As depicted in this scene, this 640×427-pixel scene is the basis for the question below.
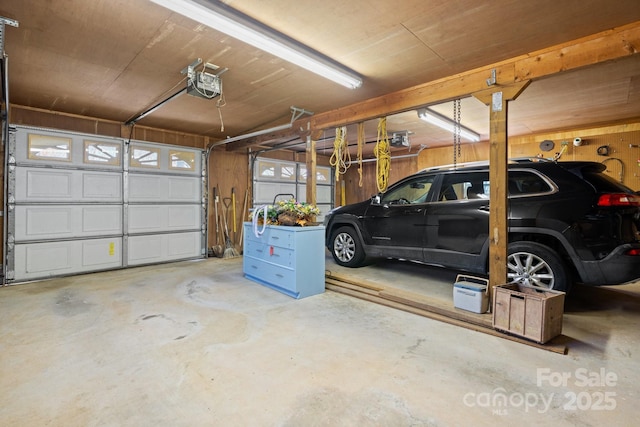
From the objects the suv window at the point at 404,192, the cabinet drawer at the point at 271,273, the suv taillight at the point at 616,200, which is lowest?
the cabinet drawer at the point at 271,273

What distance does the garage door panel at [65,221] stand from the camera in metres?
4.46

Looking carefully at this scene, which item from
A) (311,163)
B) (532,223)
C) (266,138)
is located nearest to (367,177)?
(266,138)

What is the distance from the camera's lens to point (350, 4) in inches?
84.7

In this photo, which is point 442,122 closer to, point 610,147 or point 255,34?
point 610,147

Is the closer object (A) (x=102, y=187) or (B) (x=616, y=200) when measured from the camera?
(B) (x=616, y=200)

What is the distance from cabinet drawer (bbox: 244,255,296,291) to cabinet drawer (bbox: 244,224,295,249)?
287 millimetres

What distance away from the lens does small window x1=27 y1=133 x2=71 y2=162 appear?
4.50 metres

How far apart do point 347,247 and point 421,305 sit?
1976mm

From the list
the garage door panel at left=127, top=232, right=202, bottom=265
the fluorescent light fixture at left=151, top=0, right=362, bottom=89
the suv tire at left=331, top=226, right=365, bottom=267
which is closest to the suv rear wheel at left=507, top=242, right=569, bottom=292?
the suv tire at left=331, top=226, right=365, bottom=267

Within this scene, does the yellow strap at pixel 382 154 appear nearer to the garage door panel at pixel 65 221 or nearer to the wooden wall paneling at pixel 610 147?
the wooden wall paneling at pixel 610 147

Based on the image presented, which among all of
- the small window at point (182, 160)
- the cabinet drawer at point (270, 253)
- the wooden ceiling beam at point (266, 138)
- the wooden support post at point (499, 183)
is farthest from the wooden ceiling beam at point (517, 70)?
the small window at point (182, 160)

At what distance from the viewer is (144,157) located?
5551 millimetres

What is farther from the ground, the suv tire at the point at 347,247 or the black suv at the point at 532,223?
the black suv at the point at 532,223

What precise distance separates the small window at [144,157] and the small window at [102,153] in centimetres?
24
